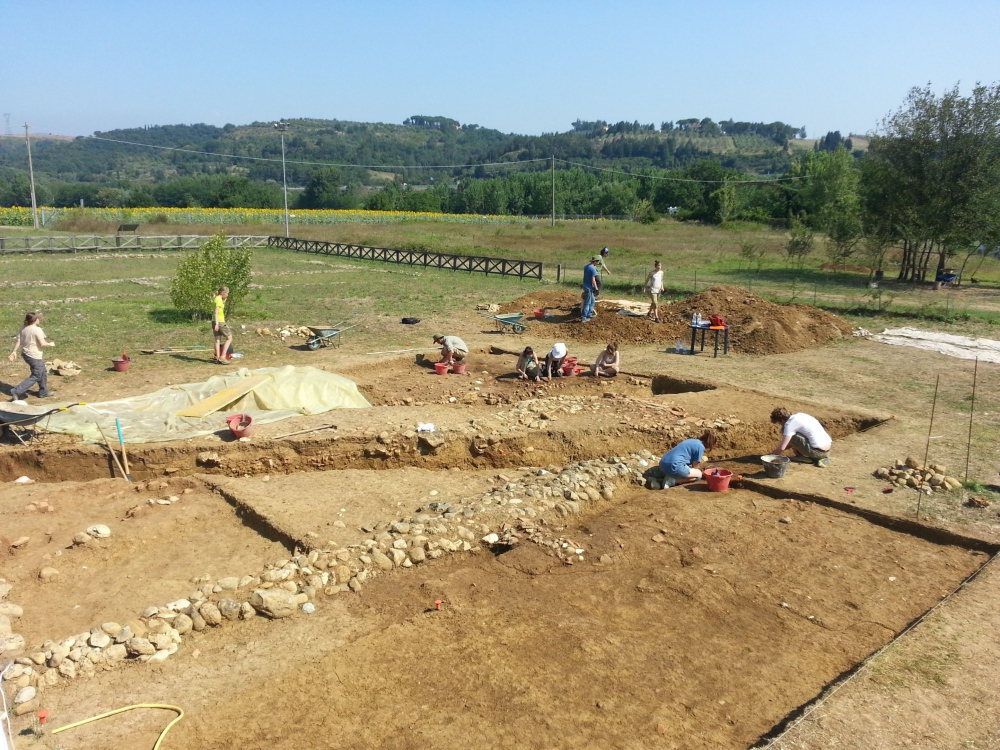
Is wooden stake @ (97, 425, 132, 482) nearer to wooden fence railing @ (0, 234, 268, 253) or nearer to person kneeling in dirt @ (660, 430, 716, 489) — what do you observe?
person kneeling in dirt @ (660, 430, 716, 489)

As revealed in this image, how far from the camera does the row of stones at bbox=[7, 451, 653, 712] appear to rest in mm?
5969

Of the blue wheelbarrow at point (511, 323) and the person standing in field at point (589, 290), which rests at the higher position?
the person standing in field at point (589, 290)

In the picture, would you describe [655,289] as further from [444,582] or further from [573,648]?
[573,648]

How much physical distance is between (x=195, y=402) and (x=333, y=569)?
18.5 ft

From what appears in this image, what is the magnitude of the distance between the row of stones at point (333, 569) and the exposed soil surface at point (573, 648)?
0.16 metres

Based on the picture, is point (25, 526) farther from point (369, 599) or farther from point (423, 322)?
point (423, 322)

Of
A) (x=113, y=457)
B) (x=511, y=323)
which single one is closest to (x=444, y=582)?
(x=113, y=457)

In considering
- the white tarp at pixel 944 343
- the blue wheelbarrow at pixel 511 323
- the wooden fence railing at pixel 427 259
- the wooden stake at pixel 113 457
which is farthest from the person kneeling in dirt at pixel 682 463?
the wooden fence railing at pixel 427 259

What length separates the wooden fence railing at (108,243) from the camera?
39.0 m

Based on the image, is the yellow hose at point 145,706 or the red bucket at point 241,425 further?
the red bucket at point 241,425

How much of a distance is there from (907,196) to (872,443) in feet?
68.3

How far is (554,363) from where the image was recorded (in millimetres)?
14641

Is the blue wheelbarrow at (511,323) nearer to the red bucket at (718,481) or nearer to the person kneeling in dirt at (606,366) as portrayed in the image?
the person kneeling in dirt at (606,366)

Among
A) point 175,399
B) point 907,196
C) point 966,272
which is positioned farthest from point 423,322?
point 966,272
